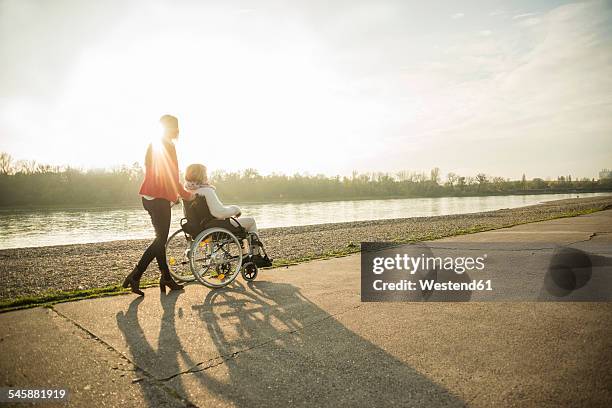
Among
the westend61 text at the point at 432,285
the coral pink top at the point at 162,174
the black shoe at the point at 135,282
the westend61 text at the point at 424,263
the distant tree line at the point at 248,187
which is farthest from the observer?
the distant tree line at the point at 248,187

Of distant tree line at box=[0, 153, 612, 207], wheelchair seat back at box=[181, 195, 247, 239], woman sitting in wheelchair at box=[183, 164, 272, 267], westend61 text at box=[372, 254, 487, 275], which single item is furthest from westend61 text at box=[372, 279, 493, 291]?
distant tree line at box=[0, 153, 612, 207]

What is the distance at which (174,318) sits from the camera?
11.5 ft

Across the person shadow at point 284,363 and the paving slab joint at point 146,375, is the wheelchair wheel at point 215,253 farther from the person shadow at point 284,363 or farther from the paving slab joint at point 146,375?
the paving slab joint at point 146,375

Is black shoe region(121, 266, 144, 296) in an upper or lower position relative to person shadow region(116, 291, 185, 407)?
upper

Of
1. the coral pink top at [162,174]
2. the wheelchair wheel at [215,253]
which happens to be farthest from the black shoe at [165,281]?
the coral pink top at [162,174]

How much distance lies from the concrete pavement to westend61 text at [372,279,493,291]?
2.19 feet

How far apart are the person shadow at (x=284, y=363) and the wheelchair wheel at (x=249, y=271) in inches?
49.9

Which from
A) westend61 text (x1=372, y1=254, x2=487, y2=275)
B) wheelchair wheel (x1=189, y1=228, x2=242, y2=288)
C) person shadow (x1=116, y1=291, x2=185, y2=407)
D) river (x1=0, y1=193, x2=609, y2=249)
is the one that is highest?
wheelchair wheel (x1=189, y1=228, x2=242, y2=288)

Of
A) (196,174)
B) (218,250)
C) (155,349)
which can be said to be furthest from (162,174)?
(155,349)

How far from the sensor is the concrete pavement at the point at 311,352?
209 cm

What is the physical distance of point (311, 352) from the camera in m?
2.69

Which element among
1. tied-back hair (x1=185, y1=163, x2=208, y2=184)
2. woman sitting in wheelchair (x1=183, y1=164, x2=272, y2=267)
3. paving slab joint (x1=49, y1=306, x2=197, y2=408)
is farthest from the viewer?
tied-back hair (x1=185, y1=163, x2=208, y2=184)

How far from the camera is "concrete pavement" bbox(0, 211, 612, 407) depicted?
2090 mm

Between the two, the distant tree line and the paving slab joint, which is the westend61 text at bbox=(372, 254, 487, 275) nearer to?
the paving slab joint
